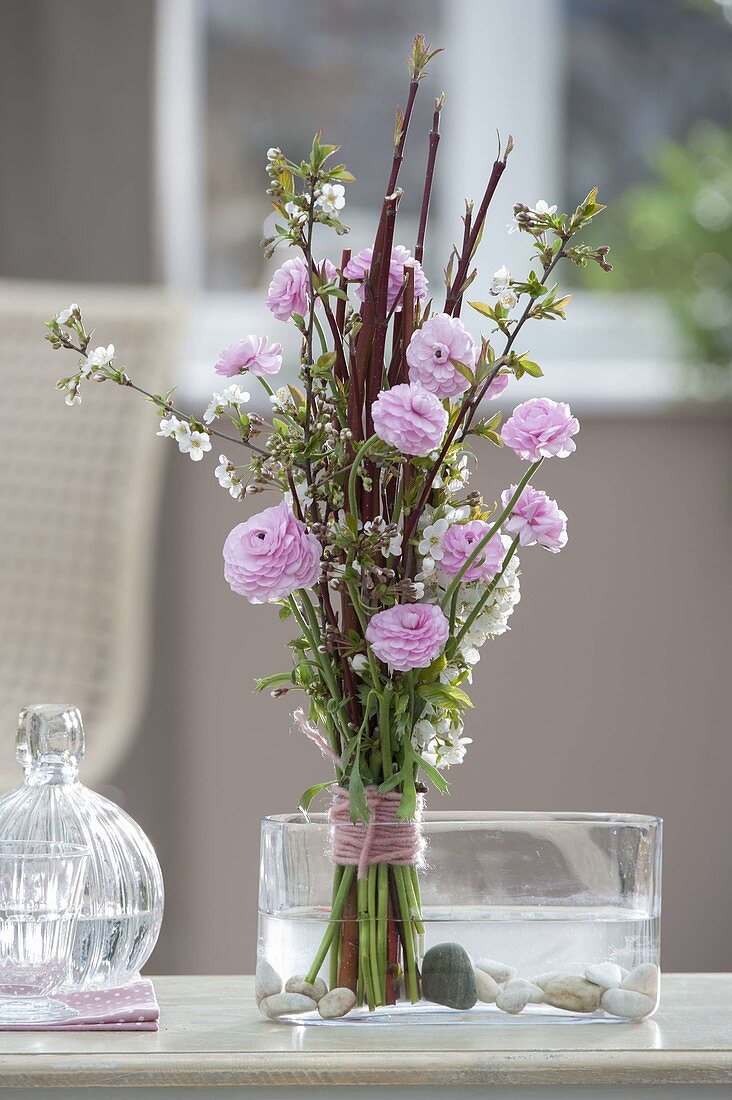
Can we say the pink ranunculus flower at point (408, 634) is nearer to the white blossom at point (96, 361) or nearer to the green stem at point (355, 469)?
the green stem at point (355, 469)

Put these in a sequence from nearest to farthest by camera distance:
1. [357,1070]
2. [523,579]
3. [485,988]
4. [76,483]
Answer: [357,1070]
[485,988]
[76,483]
[523,579]

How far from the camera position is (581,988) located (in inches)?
34.9

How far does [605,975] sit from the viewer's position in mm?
891

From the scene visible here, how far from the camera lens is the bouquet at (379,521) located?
85 centimetres

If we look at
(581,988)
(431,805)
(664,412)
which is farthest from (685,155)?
(581,988)

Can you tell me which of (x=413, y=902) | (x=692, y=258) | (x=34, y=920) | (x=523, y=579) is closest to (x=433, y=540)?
(x=413, y=902)

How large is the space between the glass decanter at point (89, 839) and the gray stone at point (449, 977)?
0.18 metres

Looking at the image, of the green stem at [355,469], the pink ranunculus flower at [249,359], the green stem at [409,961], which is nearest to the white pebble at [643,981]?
the green stem at [409,961]

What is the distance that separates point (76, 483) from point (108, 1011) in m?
1.30

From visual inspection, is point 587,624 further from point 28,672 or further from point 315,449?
point 315,449

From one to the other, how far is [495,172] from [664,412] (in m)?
1.53

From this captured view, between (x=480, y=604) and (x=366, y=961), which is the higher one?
(x=480, y=604)

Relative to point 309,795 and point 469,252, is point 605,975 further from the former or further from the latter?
point 469,252

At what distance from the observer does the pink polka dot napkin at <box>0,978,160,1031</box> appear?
0.85 meters
